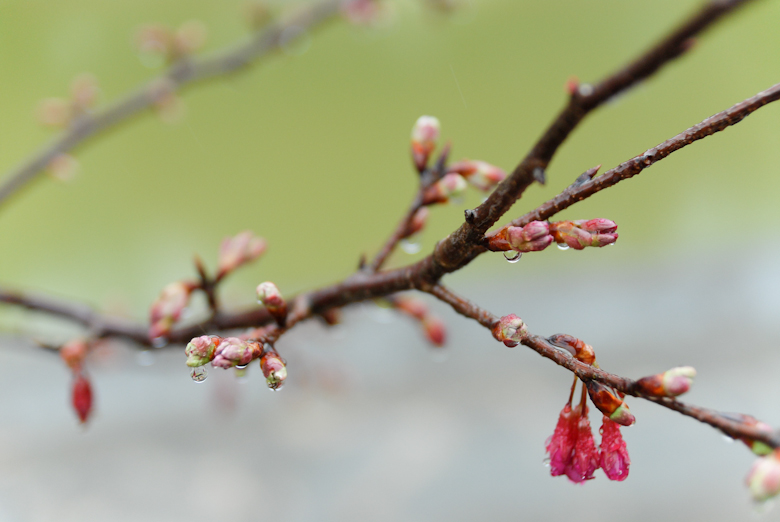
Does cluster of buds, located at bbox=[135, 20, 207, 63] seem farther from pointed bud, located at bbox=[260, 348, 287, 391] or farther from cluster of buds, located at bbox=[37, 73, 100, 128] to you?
pointed bud, located at bbox=[260, 348, 287, 391]

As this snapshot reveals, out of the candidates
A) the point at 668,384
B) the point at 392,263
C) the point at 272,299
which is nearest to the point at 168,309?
the point at 272,299

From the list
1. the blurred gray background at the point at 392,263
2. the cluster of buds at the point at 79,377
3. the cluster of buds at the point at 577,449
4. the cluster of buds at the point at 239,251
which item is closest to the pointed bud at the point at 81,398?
the cluster of buds at the point at 79,377

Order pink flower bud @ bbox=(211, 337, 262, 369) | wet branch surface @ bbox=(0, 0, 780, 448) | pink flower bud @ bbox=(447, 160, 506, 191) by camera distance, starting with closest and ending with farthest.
Result: wet branch surface @ bbox=(0, 0, 780, 448) → pink flower bud @ bbox=(211, 337, 262, 369) → pink flower bud @ bbox=(447, 160, 506, 191)

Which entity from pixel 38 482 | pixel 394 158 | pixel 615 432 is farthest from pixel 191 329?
pixel 394 158

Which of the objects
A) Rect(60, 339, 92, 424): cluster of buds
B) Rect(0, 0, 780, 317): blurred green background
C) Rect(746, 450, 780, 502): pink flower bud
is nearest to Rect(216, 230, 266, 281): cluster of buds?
Rect(60, 339, 92, 424): cluster of buds

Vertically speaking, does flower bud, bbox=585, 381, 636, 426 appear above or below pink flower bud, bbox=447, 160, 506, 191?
below

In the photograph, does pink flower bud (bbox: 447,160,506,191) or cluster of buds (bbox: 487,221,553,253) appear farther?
pink flower bud (bbox: 447,160,506,191)

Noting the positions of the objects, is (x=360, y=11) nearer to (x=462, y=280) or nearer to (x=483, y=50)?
(x=462, y=280)

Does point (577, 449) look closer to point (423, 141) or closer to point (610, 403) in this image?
point (610, 403)
